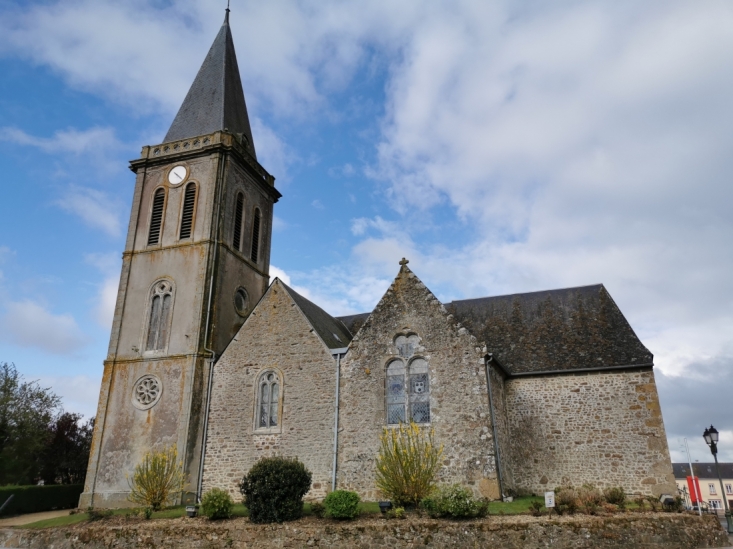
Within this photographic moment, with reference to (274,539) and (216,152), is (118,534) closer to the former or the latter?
(274,539)

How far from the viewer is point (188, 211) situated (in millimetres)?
25141

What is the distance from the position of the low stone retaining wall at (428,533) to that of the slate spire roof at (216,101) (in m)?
18.0

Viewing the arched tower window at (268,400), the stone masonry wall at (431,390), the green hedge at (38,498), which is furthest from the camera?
the green hedge at (38,498)

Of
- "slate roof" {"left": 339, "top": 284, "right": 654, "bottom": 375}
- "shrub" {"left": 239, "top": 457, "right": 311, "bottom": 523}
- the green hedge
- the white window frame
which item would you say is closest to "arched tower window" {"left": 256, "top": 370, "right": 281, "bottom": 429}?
the white window frame

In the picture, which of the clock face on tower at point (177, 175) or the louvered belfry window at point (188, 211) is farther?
the clock face on tower at point (177, 175)

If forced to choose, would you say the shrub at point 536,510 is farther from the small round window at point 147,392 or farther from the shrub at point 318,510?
the small round window at point 147,392

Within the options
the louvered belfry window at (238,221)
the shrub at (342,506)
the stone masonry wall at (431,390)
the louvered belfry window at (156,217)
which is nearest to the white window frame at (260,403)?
the stone masonry wall at (431,390)

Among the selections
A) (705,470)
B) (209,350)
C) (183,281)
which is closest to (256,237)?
(183,281)

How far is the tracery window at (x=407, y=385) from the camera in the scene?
18359mm

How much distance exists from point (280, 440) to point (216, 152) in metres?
13.4

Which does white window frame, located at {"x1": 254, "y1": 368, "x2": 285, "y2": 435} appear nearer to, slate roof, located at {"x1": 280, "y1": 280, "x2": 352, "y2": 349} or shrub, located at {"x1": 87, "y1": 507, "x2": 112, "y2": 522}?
slate roof, located at {"x1": 280, "y1": 280, "x2": 352, "y2": 349}

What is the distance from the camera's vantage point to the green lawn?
14680 millimetres

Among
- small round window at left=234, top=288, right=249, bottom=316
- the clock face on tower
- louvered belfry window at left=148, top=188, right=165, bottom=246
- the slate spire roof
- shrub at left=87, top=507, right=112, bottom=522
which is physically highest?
the slate spire roof

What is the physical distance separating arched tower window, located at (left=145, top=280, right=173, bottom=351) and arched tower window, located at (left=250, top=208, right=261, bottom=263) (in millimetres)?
4860
